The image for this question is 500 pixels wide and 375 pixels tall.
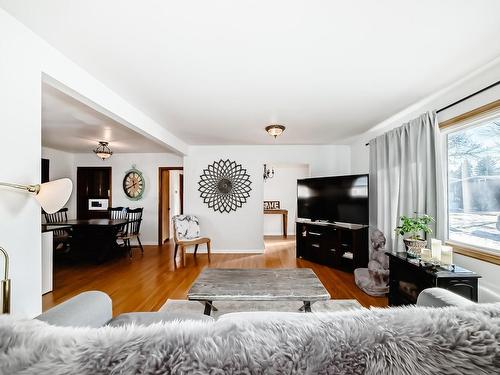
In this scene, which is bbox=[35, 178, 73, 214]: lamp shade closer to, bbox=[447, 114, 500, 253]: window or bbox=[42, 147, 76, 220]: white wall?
bbox=[447, 114, 500, 253]: window

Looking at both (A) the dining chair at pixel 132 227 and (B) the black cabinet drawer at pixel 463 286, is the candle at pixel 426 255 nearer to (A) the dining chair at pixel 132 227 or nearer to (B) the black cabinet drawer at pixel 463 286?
(B) the black cabinet drawer at pixel 463 286

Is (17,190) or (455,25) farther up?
(455,25)

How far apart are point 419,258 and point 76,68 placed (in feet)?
11.2

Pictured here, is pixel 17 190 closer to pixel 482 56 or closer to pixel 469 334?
pixel 469 334

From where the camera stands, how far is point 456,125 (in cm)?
243

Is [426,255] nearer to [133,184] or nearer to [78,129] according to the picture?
[78,129]

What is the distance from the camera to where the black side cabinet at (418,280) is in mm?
1987

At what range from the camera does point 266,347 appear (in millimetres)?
596

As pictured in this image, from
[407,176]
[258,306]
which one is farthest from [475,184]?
[258,306]

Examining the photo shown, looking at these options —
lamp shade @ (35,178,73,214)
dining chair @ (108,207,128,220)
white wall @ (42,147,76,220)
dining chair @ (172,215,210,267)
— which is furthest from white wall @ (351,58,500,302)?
white wall @ (42,147,76,220)

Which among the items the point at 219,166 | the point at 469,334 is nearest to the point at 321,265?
the point at 219,166

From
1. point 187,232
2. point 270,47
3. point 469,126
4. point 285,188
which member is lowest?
point 187,232

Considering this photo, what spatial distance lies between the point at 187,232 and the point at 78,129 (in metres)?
2.54

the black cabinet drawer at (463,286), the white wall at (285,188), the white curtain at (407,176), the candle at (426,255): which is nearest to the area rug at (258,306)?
the candle at (426,255)
